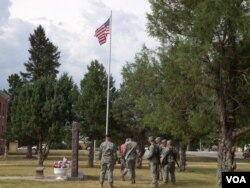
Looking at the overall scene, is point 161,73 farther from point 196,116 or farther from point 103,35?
point 103,35

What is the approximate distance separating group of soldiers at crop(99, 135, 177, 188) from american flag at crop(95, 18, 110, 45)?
13603 mm

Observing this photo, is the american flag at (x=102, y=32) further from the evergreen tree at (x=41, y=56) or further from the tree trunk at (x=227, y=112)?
the evergreen tree at (x=41, y=56)

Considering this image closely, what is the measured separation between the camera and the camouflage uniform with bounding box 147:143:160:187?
22.0 meters

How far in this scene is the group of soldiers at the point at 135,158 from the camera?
68.0ft

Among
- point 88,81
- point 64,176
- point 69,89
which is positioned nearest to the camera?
point 64,176

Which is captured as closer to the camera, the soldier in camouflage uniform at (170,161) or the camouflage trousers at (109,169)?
the camouflage trousers at (109,169)

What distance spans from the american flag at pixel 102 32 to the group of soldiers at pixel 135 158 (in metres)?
13.6

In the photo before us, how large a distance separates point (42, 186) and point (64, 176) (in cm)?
337

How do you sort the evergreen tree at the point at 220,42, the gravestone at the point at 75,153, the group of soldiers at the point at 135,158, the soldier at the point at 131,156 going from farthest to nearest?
the gravestone at the point at 75,153 < the soldier at the point at 131,156 < the group of soldiers at the point at 135,158 < the evergreen tree at the point at 220,42

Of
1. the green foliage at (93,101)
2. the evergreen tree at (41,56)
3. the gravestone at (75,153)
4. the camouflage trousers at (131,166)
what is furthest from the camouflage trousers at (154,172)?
the evergreen tree at (41,56)

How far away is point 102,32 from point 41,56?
171ft

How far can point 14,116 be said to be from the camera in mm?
46656

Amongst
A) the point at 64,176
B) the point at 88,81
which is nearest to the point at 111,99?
the point at 88,81

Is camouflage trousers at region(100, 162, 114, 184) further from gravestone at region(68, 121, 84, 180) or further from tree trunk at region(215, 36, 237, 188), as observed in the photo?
gravestone at region(68, 121, 84, 180)
